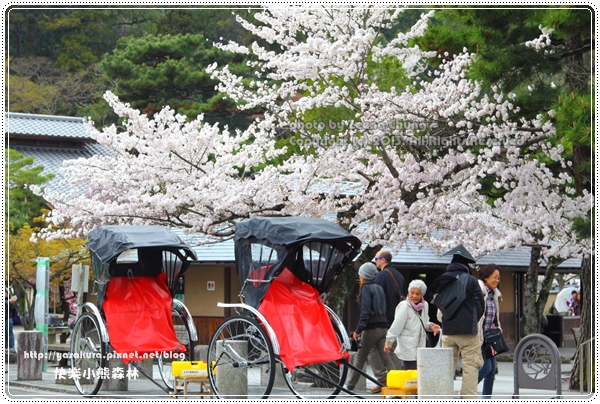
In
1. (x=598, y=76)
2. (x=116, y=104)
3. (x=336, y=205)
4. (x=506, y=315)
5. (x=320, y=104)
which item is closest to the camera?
(x=598, y=76)

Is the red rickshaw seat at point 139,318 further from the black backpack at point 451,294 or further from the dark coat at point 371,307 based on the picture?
the black backpack at point 451,294

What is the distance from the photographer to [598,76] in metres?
10.7

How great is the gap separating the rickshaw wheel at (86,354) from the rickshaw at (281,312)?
59.4 inches

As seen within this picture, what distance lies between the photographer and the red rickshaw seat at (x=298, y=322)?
8.98m

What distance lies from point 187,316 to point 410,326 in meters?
2.61

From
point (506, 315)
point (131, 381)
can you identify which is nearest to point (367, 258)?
point (131, 381)

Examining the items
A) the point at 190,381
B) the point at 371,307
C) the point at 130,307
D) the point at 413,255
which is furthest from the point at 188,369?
the point at 413,255

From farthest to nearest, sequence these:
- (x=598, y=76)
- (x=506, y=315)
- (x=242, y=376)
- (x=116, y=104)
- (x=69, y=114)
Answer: (x=69, y=114) < (x=506, y=315) < (x=116, y=104) < (x=598, y=76) < (x=242, y=376)

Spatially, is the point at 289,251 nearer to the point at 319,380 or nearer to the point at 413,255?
the point at 319,380

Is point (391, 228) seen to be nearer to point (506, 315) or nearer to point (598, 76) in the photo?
point (598, 76)

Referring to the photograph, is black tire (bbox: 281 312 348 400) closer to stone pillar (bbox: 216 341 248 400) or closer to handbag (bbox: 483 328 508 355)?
stone pillar (bbox: 216 341 248 400)

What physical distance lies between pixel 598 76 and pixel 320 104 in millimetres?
4629

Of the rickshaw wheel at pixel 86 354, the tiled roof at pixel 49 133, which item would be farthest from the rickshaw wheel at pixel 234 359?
the tiled roof at pixel 49 133

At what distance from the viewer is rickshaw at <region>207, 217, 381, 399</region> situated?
357 inches
